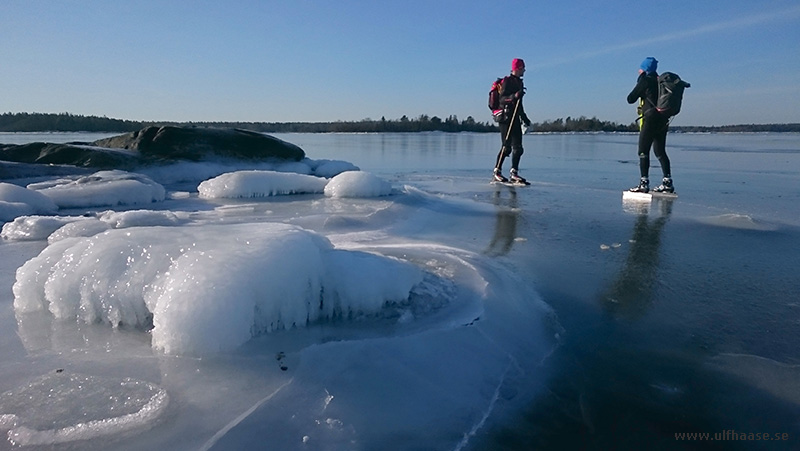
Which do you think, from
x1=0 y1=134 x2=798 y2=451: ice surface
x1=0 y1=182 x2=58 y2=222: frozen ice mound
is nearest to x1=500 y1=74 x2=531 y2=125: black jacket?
x1=0 y1=134 x2=798 y2=451: ice surface

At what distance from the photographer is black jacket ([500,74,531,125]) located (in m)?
8.19

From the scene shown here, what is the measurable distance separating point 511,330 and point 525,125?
644 cm

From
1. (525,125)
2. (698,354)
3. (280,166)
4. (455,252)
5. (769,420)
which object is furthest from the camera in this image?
(280,166)

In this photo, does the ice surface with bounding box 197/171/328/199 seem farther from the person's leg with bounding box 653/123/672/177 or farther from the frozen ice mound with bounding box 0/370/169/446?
the frozen ice mound with bounding box 0/370/169/446

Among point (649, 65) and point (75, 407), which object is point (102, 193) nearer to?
point (75, 407)

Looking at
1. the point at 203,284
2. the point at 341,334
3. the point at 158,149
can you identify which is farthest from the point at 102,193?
the point at 341,334

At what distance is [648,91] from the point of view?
6.68 m

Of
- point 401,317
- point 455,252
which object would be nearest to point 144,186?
point 455,252

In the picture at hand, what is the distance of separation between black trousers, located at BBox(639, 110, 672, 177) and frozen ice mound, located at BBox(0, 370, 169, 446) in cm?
669

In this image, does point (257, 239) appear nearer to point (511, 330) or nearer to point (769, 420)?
point (511, 330)

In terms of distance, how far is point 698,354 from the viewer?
6.61ft

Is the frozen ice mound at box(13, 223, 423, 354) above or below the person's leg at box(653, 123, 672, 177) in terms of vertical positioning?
below

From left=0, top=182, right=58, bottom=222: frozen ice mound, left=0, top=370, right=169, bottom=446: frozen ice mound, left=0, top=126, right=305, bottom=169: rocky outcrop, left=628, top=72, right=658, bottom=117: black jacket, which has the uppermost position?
left=628, top=72, right=658, bottom=117: black jacket

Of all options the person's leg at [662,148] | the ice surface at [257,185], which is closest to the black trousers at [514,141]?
the person's leg at [662,148]
